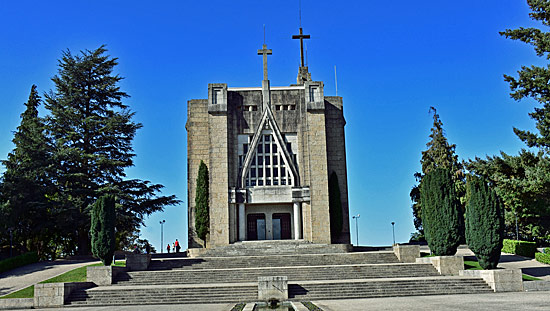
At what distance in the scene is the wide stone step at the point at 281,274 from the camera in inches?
879

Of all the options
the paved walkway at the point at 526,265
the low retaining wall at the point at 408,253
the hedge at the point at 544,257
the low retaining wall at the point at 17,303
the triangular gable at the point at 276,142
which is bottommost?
the low retaining wall at the point at 17,303

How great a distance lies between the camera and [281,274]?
22406mm

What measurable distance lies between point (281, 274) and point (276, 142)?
477 inches

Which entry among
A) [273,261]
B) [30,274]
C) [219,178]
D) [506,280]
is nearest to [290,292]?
[273,261]

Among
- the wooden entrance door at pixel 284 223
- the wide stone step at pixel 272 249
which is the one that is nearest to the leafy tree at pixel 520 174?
the wide stone step at pixel 272 249

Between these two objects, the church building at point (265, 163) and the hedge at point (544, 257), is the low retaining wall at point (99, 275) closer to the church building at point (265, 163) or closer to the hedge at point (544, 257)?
the church building at point (265, 163)

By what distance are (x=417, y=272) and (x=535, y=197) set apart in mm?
8132

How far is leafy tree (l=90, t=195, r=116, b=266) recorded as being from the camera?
74.9 ft

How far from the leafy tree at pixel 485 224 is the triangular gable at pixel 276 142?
43.2ft

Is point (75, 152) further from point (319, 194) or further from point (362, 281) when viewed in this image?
point (362, 281)

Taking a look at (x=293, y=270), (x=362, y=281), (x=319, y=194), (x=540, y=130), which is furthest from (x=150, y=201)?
(x=540, y=130)

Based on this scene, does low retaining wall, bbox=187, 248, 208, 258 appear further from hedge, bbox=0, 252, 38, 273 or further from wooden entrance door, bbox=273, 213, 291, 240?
hedge, bbox=0, 252, 38, 273

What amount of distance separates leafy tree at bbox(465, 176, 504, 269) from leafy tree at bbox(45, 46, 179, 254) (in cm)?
2046

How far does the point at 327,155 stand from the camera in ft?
112
